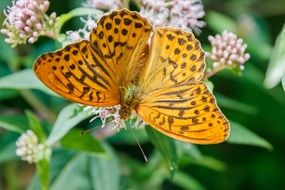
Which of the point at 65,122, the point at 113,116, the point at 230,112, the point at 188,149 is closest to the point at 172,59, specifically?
the point at 113,116

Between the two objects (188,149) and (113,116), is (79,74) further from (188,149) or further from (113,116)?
(188,149)

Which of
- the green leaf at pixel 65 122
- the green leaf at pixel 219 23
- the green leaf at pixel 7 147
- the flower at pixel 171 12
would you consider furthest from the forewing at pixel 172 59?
the green leaf at pixel 219 23

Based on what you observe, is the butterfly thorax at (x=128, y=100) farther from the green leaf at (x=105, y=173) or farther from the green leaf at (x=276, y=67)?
the green leaf at (x=276, y=67)

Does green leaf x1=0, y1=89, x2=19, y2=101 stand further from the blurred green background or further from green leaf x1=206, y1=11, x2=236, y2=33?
green leaf x1=206, y1=11, x2=236, y2=33

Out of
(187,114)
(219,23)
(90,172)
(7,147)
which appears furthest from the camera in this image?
(219,23)

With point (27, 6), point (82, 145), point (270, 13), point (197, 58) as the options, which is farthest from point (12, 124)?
point (270, 13)

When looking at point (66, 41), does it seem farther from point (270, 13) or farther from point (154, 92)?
point (270, 13)

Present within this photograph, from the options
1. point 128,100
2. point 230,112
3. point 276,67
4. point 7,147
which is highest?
point 276,67
